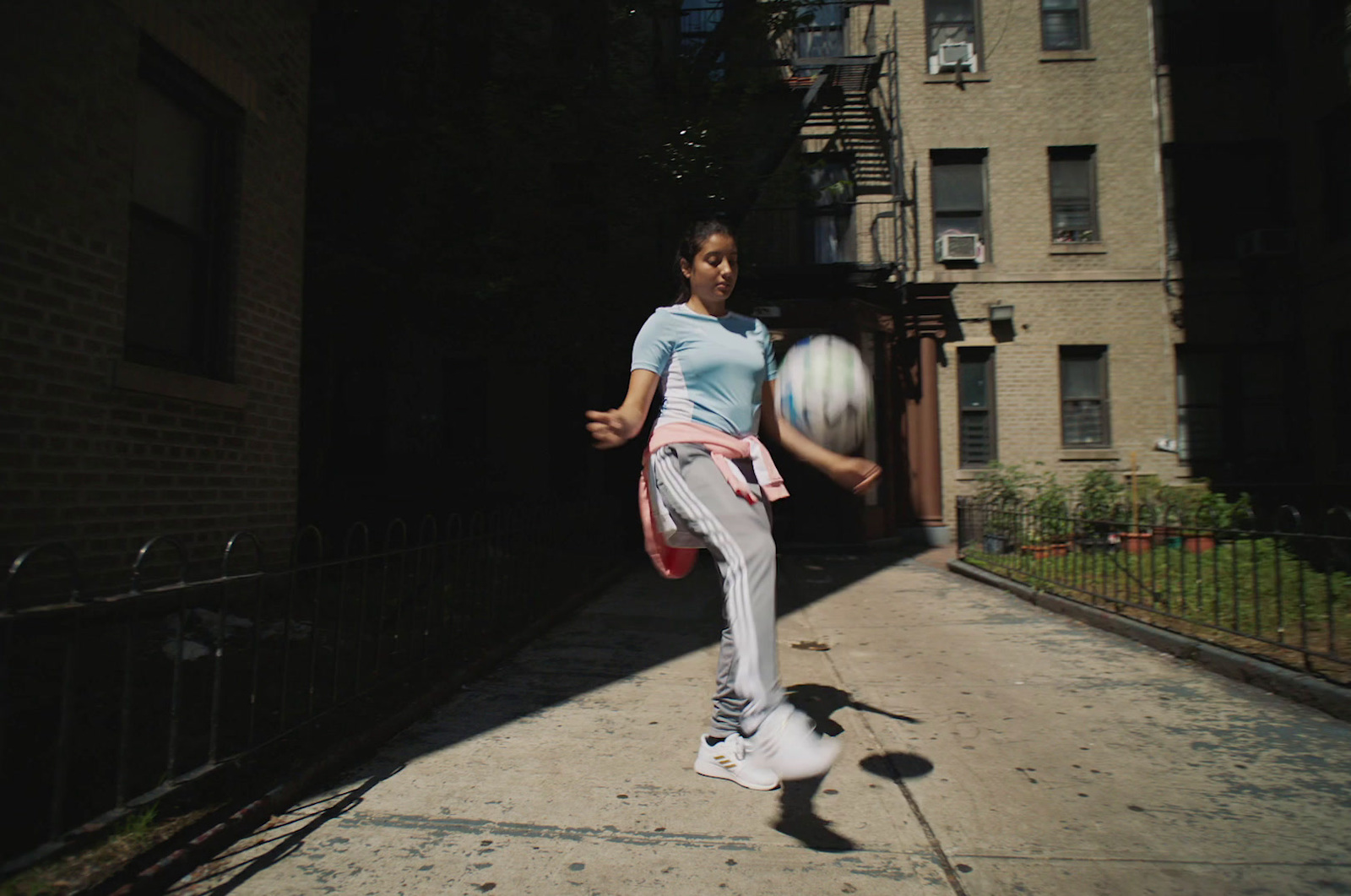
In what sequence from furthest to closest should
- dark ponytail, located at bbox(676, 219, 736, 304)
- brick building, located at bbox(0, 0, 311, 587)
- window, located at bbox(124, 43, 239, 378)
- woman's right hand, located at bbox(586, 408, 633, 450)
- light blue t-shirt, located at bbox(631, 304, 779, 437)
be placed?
window, located at bbox(124, 43, 239, 378) < brick building, located at bbox(0, 0, 311, 587) < dark ponytail, located at bbox(676, 219, 736, 304) < light blue t-shirt, located at bbox(631, 304, 779, 437) < woman's right hand, located at bbox(586, 408, 633, 450)

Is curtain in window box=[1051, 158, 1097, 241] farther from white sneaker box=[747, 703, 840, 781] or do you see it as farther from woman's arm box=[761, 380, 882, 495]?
white sneaker box=[747, 703, 840, 781]

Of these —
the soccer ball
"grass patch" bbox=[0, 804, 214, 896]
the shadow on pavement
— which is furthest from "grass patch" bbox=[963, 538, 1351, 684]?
"grass patch" bbox=[0, 804, 214, 896]

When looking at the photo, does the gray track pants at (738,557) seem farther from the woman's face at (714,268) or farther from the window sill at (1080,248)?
the window sill at (1080,248)

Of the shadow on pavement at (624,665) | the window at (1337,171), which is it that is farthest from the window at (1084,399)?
the shadow on pavement at (624,665)

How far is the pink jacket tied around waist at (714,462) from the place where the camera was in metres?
2.96

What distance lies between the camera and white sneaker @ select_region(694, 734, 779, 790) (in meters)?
2.98

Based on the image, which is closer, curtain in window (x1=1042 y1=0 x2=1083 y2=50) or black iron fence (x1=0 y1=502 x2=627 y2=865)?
black iron fence (x1=0 y1=502 x2=627 y2=865)

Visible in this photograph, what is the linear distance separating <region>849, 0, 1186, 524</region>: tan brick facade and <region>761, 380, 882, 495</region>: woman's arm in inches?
484

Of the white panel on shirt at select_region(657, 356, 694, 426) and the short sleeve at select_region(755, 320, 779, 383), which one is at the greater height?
the short sleeve at select_region(755, 320, 779, 383)

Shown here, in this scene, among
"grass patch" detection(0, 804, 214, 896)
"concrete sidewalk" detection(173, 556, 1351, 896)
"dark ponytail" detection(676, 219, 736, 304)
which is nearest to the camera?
"grass patch" detection(0, 804, 214, 896)

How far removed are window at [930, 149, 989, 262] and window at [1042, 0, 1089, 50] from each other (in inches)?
102

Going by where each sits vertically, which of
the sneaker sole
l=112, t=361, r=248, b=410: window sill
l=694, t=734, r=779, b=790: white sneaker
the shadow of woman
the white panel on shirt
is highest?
l=112, t=361, r=248, b=410: window sill

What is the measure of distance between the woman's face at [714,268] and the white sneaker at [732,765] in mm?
1692

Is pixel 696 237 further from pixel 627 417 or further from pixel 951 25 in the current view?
pixel 951 25
